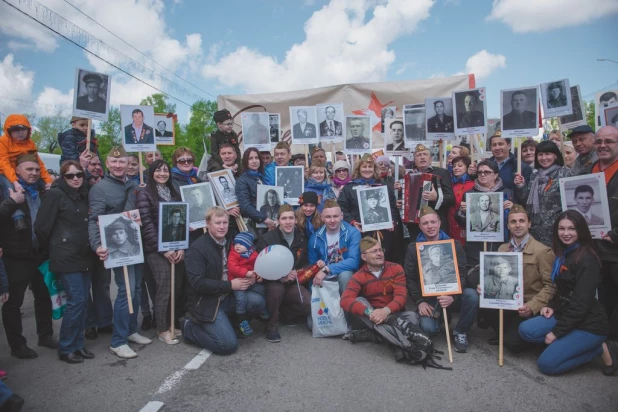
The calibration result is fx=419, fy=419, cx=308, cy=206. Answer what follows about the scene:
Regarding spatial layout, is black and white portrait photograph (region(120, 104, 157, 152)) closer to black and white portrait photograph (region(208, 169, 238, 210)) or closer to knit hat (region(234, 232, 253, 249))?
black and white portrait photograph (region(208, 169, 238, 210))

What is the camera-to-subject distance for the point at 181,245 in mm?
5340

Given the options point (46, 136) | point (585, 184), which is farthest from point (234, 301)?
point (46, 136)

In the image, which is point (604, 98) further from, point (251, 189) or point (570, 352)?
point (251, 189)

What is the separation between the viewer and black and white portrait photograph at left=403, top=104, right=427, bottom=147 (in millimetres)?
7449

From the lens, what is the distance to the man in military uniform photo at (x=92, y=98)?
5.75 meters

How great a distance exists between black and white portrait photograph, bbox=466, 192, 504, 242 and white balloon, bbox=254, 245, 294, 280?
90.1 inches

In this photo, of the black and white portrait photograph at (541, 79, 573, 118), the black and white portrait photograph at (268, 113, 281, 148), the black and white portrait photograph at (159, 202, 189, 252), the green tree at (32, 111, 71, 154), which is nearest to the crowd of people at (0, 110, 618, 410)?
the black and white portrait photograph at (159, 202, 189, 252)

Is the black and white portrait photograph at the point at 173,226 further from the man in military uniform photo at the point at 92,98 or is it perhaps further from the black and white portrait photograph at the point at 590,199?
the black and white portrait photograph at the point at 590,199

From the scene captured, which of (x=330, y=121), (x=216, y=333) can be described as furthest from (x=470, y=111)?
(x=216, y=333)

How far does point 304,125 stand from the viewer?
7.70 meters

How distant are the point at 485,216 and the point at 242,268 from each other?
3.11 m

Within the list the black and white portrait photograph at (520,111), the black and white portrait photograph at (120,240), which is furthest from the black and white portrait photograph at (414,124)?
the black and white portrait photograph at (120,240)

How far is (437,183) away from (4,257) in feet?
17.9

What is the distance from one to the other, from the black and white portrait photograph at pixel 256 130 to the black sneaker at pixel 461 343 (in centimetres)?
447
